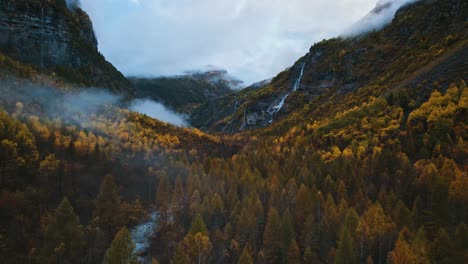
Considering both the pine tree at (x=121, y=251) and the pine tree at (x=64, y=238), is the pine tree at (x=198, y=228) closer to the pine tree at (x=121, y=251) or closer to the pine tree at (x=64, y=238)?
the pine tree at (x=121, y=251)

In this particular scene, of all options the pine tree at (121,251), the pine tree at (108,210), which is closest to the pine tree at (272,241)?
the pine tree at (121,251)

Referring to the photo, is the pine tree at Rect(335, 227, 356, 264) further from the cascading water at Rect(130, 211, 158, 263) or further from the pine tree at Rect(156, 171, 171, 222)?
the pine tree at Rect(156, 171, 171, 222)

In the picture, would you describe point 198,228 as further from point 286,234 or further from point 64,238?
point 64,238

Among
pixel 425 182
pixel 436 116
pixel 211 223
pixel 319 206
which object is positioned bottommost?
pixel 211 223

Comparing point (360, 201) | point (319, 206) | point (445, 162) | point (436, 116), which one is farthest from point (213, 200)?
point (436, 116)

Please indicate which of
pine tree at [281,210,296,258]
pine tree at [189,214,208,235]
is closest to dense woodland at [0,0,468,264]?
pine tree at [281,210,296,258]

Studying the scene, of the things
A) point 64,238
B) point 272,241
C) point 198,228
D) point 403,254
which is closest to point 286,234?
point 272,241

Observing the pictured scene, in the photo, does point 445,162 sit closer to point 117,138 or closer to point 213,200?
point 213,200
